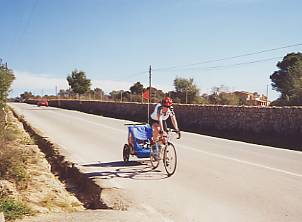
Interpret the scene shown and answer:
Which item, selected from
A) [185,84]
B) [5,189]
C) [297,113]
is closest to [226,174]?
[5,189]

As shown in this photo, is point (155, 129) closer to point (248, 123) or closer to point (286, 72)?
point (248, 123)

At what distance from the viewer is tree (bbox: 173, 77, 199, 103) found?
180ft

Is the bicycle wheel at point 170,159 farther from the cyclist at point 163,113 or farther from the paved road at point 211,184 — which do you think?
the cyclist at point 163,113

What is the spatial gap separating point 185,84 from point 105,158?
47837mm

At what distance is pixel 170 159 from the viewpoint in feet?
31.7

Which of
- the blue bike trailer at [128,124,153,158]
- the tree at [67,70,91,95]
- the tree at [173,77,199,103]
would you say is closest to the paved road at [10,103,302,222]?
the blue bike trailer at [128,124,153,158]

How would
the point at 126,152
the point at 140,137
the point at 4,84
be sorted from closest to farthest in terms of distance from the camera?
1. the point at 140,137
2. the point at 126,152
3. the point at 4,84

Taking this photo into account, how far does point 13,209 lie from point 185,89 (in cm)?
5154

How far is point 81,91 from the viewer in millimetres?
79250

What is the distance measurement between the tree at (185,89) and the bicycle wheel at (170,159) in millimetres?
43573

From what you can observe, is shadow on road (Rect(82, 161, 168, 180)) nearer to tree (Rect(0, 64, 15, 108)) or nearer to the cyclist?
the cyclist

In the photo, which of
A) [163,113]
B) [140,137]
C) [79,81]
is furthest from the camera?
[79,81]

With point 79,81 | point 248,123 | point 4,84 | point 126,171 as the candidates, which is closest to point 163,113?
point 126,171

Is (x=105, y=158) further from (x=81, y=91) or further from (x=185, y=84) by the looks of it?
(x=81, y=91)
